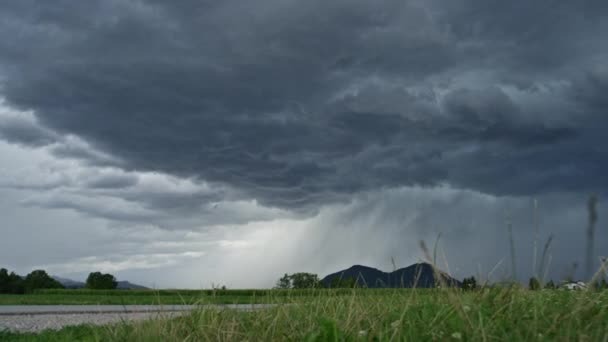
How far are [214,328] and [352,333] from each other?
1609 mm

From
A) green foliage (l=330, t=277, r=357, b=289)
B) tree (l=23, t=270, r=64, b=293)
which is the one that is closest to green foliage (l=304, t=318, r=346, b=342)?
green foliage (l=330, t=277, r=357, b=289)

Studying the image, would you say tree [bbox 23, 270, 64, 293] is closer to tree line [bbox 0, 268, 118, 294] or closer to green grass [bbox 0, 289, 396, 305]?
tree line [bbox 0, 268, 118, 294]

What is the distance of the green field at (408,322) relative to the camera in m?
4.78

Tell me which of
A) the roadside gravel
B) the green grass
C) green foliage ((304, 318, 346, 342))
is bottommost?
the roadside gravel

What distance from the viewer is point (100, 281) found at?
39875 mm

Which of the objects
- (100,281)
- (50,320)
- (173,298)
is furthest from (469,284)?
(100,281)

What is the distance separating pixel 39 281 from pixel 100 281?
9.11 metres

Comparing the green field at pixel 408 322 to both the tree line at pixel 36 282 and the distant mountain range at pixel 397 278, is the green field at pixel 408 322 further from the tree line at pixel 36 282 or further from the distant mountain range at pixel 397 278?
the tree line at pixel 36 282

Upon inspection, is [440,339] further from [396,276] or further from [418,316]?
[396,276]

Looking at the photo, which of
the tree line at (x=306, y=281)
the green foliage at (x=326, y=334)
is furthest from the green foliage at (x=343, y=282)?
the green foliage at (x=326, y=334)

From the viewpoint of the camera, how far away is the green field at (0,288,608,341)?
4777 mm

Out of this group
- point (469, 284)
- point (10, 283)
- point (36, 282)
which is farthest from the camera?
point (36, 282)

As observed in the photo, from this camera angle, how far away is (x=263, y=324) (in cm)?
609

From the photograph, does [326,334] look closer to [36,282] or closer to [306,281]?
[306,281]
